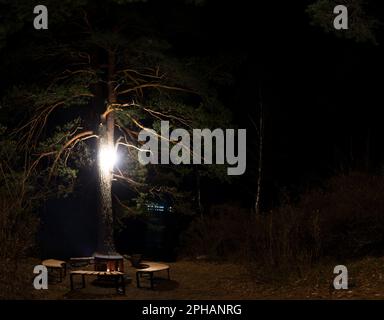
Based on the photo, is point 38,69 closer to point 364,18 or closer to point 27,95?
point 27,95

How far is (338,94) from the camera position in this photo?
28.5 m

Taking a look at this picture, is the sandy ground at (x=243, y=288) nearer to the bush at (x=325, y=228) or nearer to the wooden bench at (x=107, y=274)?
the wooden bench at (x=107, y=274)

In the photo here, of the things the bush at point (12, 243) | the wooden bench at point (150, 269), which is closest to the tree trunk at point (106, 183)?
the wooden bench at point (150, 269)

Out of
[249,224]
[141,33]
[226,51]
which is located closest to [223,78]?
[226,51]

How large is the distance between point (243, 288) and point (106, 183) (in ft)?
15.7

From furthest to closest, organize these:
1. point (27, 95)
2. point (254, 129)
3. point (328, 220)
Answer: point (254, 129), point (27, 95), point (328, 220)

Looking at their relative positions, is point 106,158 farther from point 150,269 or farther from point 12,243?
point 12,243

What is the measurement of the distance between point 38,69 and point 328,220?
8482 millimetres

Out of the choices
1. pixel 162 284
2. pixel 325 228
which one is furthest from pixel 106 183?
pixel 325 228

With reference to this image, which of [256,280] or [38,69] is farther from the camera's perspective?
[38,69]

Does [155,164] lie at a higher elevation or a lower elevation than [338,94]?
lower

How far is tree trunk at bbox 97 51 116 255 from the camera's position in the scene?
15.2 metres

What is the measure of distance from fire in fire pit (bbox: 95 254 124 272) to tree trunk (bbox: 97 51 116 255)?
0.86 m

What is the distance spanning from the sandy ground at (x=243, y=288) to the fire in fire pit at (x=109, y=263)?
35 centimetres
